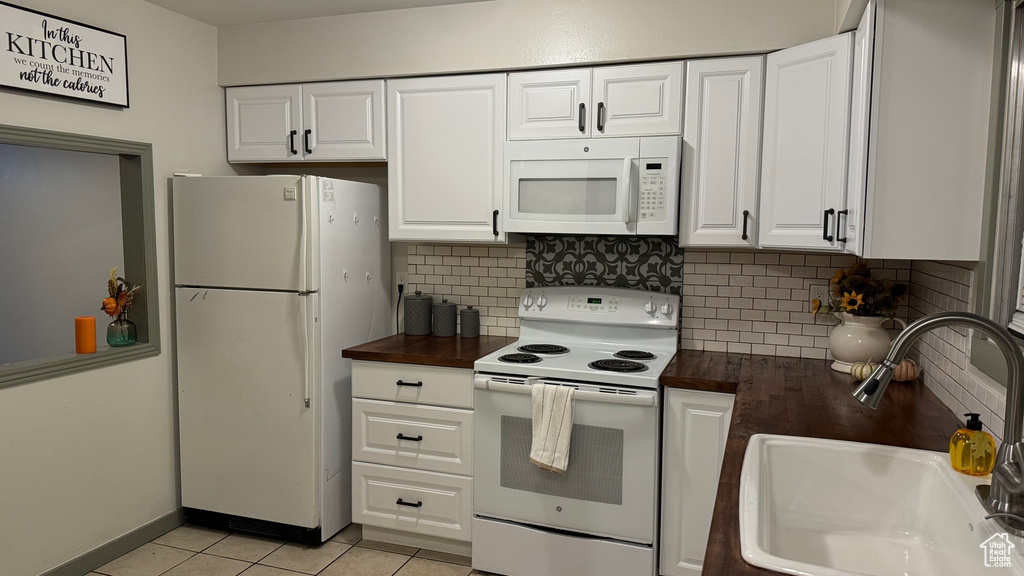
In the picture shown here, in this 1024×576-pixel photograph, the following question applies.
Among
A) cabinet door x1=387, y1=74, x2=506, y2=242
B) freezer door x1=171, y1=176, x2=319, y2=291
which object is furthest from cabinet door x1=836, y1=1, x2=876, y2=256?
freezer door x1=171, y1=176, x2=319, y2=291

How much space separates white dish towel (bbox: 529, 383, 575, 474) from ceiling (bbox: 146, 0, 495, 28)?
175 centimetres

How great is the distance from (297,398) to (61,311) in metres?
1.75

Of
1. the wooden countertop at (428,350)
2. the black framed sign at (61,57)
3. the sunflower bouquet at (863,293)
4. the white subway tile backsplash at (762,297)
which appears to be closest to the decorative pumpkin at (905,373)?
the sunflower bouquet at (863,293)

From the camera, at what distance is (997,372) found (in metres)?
1.71

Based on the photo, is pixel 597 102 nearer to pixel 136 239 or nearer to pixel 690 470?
pixel 690 470

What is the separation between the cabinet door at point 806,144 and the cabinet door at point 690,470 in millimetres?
679

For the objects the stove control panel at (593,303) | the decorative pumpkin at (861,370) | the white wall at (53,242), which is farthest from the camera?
the white wall at (53,242)

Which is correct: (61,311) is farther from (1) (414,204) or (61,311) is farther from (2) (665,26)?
(2) (665,26)

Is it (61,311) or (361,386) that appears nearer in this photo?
(361,386)

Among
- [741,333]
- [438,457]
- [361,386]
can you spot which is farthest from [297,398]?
[741,333]

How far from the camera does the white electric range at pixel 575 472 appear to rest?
268 centimetres

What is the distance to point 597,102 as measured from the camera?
2.94 metres

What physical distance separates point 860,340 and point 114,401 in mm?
3109

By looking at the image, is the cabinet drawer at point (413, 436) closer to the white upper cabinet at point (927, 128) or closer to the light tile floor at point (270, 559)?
the light tile floor at point (270, 559)
